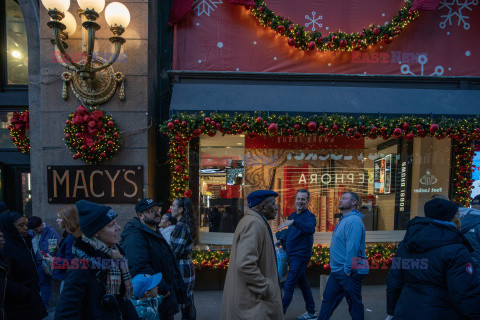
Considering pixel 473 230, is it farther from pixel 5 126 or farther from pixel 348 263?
pixel 5 126

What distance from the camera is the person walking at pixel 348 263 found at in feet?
12.4

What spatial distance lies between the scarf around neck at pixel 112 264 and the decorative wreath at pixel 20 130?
17.1ft

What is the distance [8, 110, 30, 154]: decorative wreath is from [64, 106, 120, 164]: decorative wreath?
1290 millimetres

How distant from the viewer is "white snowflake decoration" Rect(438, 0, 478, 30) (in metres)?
6.89

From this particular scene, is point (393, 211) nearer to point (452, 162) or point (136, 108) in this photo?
point (452, 162)

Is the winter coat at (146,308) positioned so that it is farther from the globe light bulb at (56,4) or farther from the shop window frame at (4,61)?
the shop window frame at (4,61)

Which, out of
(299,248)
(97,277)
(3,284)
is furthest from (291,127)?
(3,284)

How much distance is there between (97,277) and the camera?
6.68 ft

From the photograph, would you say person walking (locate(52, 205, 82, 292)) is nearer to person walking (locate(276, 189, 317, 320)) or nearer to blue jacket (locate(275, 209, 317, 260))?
person walking (locate(276, 189, 317, 320))

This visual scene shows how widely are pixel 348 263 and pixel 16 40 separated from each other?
313 inches

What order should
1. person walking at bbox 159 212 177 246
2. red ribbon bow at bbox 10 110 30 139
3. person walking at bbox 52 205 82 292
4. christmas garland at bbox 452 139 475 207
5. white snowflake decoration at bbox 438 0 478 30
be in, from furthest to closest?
1. white snowflake decoration at bbox 438 0 478 30
2. christmas garland at bbox 452 139 475 207
3. red ribbon bow at bbox 10 110 30 139
4. person walking at bbox 159 212 177 246
5. person walking at bbox 52 205 82 292

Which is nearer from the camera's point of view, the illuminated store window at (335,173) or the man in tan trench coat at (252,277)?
the man in tan trench coat at (252,277)

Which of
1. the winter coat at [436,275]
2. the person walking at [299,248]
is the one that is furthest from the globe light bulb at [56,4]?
the winter coat at [436,275]

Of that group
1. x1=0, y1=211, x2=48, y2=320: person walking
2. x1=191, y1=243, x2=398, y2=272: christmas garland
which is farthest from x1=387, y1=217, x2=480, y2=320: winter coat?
x1=0, y1=211, x2=48, y2=320: person walking
